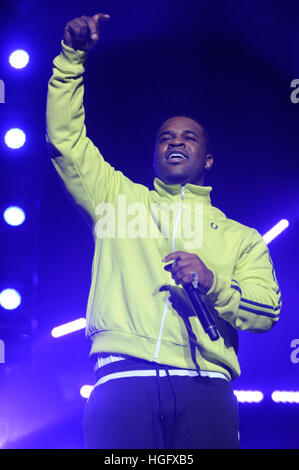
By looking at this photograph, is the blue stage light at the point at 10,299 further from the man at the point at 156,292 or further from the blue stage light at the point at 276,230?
the blue stage light at the point at 276,230

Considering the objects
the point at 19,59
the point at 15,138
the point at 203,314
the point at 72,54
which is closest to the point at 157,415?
the point at 203,314

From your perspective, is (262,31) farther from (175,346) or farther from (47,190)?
(175,346)

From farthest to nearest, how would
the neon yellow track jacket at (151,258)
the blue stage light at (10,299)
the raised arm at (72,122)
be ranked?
the blue stage light at (10,299) → the raised arm at (72,122) → the neon yellow track jacket at (151,258)

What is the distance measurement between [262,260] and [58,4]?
194 centimetres

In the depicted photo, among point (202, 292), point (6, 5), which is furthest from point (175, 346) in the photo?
point (6, 5)

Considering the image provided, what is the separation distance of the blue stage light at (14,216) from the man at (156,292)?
95 cm

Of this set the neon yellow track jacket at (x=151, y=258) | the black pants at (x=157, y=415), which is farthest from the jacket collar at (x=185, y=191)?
the black pants at (x=157, y=415)

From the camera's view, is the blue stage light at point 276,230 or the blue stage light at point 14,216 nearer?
the blue stage light at point 14,216

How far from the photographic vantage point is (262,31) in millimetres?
3482

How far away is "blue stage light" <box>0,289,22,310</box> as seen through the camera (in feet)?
10.1

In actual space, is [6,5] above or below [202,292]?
above

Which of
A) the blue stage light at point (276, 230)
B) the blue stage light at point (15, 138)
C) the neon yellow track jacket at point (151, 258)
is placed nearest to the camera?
the neon yellow track jacket at point (151, 258)

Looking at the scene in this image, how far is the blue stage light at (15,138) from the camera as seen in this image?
3.18 metres

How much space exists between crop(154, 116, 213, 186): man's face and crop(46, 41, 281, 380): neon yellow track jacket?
78mm
